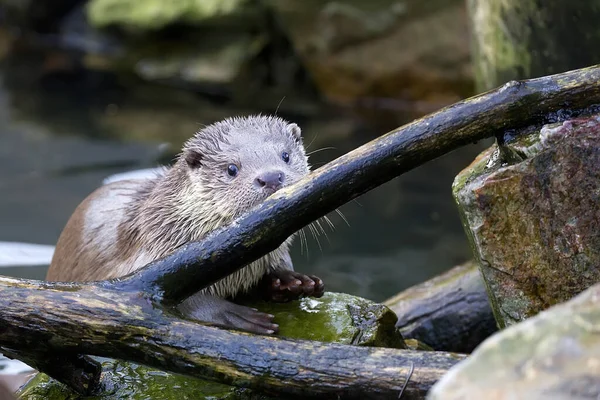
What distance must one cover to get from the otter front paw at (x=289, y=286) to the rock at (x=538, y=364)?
1462 millimetres

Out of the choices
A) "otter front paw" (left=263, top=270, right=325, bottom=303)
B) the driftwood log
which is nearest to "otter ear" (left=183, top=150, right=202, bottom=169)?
"otter front paw" (left=263, top=270, right=325, bottom=303)

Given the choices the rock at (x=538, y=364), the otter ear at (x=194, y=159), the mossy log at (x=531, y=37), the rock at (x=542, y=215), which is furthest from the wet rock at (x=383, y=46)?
the rock at (x=538, y=364)

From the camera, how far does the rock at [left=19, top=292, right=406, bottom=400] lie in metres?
2.50

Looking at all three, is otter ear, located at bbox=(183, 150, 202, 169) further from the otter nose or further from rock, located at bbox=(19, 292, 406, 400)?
rock, located at bbox=(19, 292, 406, 400)

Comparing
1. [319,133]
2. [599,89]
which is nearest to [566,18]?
[599,89]

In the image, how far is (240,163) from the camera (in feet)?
9.84

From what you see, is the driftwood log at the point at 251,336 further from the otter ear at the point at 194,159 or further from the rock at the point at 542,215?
the otter ear at the point at 194,159

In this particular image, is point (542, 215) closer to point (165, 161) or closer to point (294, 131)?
point (294, 131)

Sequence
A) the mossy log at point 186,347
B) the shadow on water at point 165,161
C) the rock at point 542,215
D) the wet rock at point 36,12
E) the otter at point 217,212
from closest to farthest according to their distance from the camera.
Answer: the mossy log at point 186,347
the rock at point 542,215
the otter at point 217,212
the shadow on water at point 165,161
the wet rock at point 36,12

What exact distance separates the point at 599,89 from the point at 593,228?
413 mm

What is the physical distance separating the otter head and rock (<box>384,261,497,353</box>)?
2.91 feet

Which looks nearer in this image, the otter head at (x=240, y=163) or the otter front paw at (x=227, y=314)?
the otter front paw at (x=227, y=314)

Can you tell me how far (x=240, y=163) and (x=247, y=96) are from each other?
5454 millimetres

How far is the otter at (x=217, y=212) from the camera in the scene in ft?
9.21
